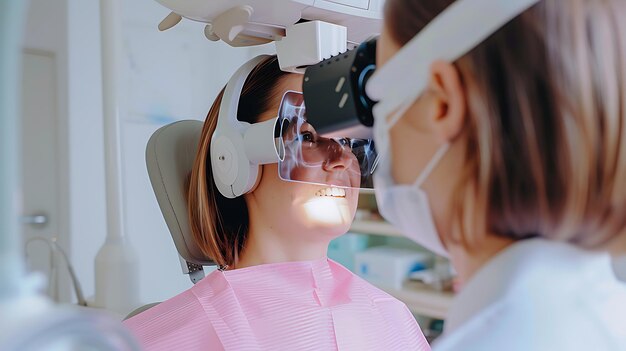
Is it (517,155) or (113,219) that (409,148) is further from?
(113,219)

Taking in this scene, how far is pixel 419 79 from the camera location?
40 centimetres

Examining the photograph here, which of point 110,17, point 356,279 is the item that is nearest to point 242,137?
point 356,279

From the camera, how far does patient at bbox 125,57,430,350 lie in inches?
31.1

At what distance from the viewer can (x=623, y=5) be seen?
1.19 feet

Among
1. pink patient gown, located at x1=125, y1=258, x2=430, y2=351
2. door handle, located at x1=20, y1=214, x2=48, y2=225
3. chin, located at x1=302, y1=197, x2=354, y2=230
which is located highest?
chin, located at x1=302, y1=197, x2=354, y2=230

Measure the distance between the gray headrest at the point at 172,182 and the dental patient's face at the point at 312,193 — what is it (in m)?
0.15

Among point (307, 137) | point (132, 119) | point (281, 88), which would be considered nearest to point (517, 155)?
point (307, 137)

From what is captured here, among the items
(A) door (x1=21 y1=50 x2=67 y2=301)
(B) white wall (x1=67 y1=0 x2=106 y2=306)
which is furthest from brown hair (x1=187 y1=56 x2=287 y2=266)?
(A) door (x1=21 y1=50 x2=67 y2=301)

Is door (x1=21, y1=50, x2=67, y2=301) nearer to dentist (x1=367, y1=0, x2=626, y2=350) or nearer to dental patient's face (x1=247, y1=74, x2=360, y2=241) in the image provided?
dental patient's face (x1=247, y1=74, x2=360, y2=241)

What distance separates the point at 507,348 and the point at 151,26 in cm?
214

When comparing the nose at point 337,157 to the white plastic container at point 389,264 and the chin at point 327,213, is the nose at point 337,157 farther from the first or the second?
the white plastic container at point 389,264

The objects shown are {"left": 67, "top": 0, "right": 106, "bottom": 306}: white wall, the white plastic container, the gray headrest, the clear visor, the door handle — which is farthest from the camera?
the white plastic container

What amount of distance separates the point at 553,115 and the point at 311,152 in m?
0.46

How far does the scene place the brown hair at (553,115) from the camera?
1.15 feet
